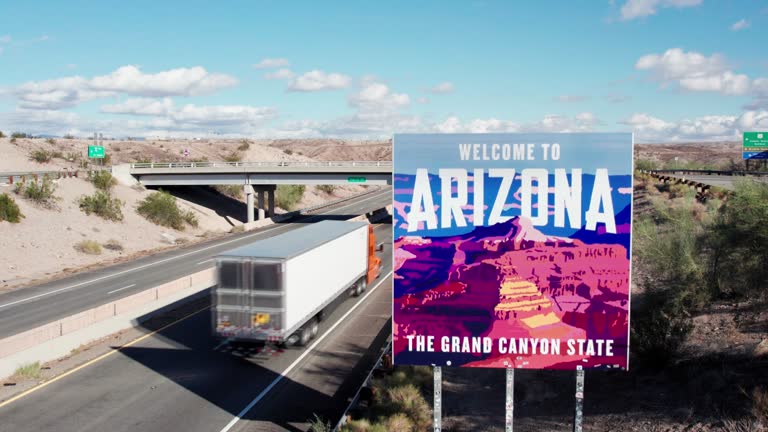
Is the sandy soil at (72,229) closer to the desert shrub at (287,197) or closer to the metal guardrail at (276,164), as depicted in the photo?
the desert shrub at (287,197)

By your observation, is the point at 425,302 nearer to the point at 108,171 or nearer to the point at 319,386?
the point at 319,386

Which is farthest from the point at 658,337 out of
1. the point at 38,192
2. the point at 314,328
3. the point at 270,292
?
the point at 38,192

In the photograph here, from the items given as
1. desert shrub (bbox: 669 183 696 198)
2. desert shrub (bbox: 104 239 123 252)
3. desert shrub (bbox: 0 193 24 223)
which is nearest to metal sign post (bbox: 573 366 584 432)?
desert shrub (bbox: 669 183 696 198)

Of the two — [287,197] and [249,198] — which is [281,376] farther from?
[287,197]

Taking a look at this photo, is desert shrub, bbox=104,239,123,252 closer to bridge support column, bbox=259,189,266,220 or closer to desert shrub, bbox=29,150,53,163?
bridge support column, bbox=259,189,266,220

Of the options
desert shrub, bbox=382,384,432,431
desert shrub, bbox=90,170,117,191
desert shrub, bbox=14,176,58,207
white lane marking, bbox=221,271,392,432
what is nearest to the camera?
desert shrub, bbox=382,384,432,431

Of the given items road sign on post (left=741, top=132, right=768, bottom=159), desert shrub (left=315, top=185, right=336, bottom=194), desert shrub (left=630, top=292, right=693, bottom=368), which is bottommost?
desert shrub (left=630, top=292, right=693, bottom=368)
